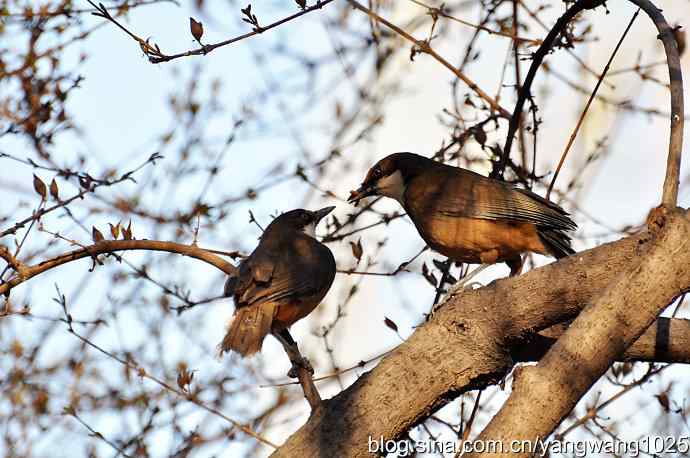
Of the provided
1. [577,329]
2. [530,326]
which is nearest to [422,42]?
[530,326]

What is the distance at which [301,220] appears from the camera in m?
6.67

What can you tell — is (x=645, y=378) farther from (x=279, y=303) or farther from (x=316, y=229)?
(x=316, y=229)

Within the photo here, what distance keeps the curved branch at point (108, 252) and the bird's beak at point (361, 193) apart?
4.98 feet

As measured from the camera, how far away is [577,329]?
125 inches

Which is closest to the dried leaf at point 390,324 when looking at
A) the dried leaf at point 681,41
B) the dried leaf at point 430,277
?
the dried leaf at point 430,277

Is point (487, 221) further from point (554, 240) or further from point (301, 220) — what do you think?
point (301, 220)

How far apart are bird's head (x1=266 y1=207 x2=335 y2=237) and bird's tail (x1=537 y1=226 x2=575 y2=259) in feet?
5.94

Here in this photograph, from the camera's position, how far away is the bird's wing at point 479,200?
214 inches

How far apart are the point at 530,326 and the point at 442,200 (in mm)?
2004

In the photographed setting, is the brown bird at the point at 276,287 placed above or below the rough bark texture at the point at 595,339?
above

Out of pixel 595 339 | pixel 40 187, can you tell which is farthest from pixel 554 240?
pixel 40 187

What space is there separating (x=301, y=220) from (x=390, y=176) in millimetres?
842

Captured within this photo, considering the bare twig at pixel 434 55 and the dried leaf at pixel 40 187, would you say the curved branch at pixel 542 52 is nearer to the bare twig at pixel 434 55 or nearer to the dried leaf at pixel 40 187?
the bare twig at pixel 434 55

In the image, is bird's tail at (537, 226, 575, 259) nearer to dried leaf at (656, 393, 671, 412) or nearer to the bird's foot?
dried leaf at (656, 393, 671, 412)
